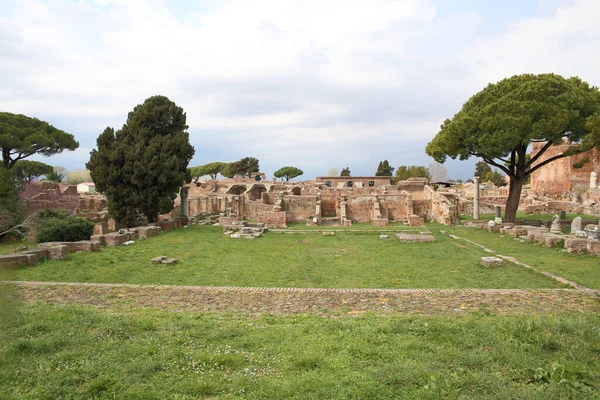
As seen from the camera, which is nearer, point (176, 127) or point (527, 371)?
point (527, 371)

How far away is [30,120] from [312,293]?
3225 centimetres

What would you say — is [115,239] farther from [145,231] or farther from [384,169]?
[384,169]

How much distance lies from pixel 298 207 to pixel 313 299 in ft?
60.7

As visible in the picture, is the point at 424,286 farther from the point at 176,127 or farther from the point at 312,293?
the point at 176,127

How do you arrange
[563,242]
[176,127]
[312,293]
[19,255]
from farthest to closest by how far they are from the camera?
[176,127] < [563,242] < [19,255] < [312,293]

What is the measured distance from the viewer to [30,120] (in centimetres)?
3009

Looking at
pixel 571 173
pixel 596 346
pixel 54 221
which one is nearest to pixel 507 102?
pixel 596 346

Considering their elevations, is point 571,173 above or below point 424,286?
above

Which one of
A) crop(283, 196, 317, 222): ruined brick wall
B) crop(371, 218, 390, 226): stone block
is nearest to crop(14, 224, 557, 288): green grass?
crop(371, 218, 390, 226): stone block

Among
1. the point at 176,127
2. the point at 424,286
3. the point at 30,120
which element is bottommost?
the point at 424,286

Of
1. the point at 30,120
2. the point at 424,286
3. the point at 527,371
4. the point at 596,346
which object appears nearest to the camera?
the point at 527,371

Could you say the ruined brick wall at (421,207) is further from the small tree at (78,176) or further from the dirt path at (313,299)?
the small tree at (78,176)

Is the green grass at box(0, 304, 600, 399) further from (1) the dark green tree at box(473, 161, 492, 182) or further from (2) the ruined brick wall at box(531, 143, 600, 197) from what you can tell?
(1) the dark green tree at box(473, 161, 492, 182)

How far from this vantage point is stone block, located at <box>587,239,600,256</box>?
38.9ft
